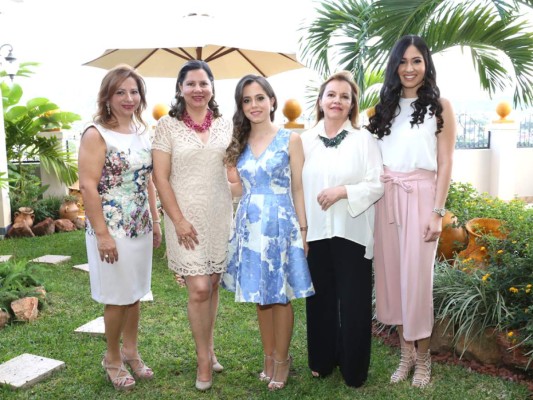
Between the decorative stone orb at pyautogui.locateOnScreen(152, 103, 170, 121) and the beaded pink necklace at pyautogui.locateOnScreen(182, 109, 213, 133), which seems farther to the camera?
the decorative stone orb at pyautogui.locateOnScreen(152, 103, 170, 121)

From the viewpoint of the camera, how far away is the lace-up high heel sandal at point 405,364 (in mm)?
3191

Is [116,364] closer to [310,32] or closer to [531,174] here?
[310,32]

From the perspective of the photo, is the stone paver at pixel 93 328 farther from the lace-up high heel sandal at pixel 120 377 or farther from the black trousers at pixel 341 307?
the black trousers at pixel 341 307

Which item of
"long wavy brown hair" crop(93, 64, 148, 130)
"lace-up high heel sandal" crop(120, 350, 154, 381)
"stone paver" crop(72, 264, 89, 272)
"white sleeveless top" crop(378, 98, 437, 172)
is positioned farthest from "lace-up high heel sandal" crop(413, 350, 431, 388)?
"stone paver" crop(72, 264, 89, 272)

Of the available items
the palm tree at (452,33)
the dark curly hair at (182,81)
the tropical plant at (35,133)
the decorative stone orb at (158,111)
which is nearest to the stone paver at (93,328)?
the dark curly hair at (182,81)

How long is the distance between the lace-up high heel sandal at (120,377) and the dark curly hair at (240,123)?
1.43 metres

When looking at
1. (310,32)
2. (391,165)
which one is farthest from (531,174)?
(391,165)

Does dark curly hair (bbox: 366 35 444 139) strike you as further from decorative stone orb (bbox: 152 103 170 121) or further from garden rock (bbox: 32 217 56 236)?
decorative stone orb (bbox: 152 103 170 121)

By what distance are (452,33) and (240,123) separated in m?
2.93

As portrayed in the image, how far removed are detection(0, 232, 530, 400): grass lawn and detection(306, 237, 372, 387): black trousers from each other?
6.6 inches

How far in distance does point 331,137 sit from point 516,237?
1.72 m

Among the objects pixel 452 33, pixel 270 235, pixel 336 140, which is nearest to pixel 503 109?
pixel 452 33

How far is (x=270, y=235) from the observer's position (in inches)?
114

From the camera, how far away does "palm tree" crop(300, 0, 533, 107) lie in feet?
14.9
